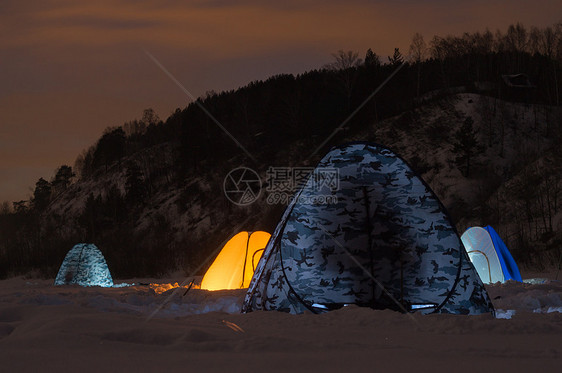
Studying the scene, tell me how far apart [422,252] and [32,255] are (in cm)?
2572

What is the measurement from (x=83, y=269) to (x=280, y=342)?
9.51 metres

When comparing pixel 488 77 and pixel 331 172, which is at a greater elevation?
pixel 488 77

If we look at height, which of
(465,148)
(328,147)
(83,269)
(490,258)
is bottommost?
(490,258)

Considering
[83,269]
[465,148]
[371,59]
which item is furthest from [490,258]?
[371,59]

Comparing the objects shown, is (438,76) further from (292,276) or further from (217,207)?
(292,276)

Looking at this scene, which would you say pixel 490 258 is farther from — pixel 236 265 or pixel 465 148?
pixel 465 148

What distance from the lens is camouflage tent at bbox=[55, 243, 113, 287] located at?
11789 mm

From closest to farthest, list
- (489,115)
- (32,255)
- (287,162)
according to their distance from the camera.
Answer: (32,255) < (489,115) < (287,162)

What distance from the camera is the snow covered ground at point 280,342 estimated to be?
2863 mm

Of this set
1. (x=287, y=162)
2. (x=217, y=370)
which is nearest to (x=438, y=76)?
(x=287, y=162)

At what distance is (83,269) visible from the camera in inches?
469

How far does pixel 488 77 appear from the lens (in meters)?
50.5

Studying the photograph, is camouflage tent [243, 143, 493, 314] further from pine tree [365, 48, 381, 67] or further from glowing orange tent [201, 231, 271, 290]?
pine tree [365, 48, 381, 67]

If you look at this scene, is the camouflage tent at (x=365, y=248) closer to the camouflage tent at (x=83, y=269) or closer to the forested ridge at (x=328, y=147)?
the camouflage tent at (x=83, y=269)
